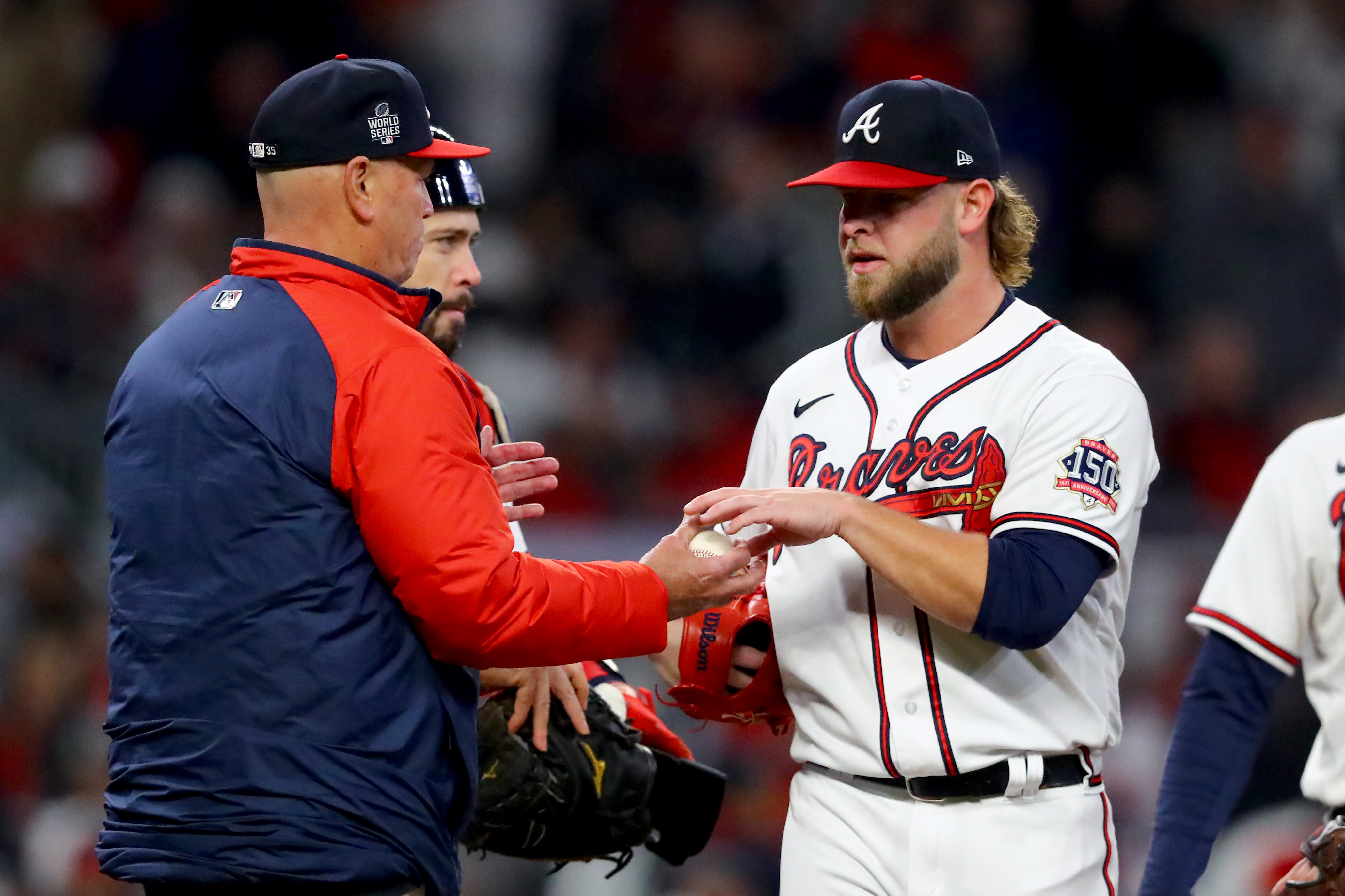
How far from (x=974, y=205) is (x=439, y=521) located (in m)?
1.37

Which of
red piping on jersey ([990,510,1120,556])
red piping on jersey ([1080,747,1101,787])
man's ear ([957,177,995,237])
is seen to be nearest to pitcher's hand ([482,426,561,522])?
Answer: red piping on jersey ([990,510,1120,556])

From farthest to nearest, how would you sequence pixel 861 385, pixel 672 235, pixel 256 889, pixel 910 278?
1. pixel 672 235
2. pixel 861 385
3. pixel 910 278
4. pixel 256 889

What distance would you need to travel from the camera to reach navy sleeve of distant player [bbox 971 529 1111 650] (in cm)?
289

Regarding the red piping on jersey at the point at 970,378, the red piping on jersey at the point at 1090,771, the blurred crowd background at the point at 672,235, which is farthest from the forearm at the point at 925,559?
the blurred crowd background at the point at 672,235

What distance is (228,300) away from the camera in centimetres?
278

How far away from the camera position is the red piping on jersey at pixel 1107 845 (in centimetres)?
316

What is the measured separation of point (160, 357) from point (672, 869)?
3944mm

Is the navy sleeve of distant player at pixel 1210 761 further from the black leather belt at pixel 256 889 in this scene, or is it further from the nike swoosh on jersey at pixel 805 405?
the black leather belt at pixel 256 889

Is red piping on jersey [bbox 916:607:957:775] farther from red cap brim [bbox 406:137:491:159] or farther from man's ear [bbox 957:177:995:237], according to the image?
red cap brim [bbox 406:137:491:159]

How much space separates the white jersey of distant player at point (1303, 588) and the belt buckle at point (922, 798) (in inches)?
23.3

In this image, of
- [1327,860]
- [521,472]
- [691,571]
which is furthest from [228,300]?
[1327,860]

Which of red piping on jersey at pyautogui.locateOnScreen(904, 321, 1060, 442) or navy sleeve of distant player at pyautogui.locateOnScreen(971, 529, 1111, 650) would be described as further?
red piping on jersey at pyautogui.locateOnScreen(904, 321, 1060, 442)

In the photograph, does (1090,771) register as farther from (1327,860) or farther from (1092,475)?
(1092,475)

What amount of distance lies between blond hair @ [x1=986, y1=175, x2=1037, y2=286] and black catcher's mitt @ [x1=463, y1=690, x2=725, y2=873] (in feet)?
4.33
